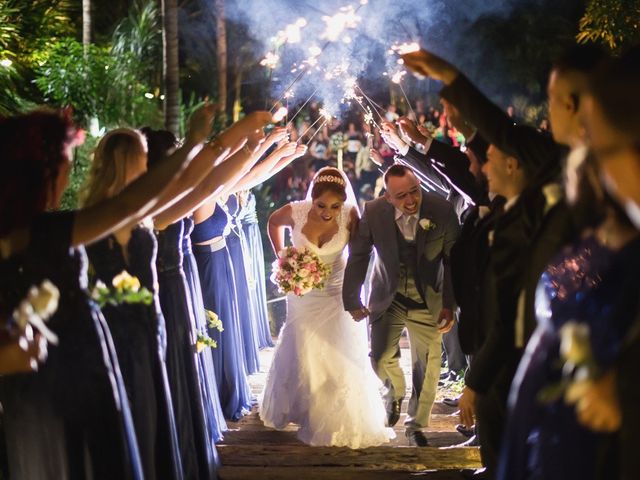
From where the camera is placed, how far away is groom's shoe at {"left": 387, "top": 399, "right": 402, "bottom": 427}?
732 centimetres

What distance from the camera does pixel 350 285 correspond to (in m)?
7.35

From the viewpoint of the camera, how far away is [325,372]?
24.6ft

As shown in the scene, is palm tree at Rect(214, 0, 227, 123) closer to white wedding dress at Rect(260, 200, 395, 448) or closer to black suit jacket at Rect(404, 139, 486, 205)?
white wedding dress at Rect(260, 200, 395, 448)

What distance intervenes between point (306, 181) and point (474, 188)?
937 centimetres

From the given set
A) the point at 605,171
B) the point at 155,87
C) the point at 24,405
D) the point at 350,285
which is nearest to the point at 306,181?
the point at 155,87

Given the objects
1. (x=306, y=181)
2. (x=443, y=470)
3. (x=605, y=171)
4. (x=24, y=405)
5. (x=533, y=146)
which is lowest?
(x=443, y=470)

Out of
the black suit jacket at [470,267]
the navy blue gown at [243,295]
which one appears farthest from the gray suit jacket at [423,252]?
the navy blue gown at [243,295]

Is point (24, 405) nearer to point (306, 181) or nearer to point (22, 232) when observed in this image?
point (22, 232)

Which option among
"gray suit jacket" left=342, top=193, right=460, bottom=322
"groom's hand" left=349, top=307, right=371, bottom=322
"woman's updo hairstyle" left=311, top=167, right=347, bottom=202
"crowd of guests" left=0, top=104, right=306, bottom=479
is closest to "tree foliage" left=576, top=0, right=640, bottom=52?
"gray suit jacket" left=342, top=193, right=460, bottom=322

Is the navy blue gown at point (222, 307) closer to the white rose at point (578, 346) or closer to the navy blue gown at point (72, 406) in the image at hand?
the navy blue gown at point (72, 406)

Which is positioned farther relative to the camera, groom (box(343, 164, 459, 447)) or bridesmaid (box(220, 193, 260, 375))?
bridesmaid (box(220, 193, 260, 375))

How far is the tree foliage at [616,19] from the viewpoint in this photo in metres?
8.37

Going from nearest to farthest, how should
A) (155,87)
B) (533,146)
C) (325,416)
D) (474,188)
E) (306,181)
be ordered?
(533,146)
(474,188)
(325,416)
(306,181)
(155,87)

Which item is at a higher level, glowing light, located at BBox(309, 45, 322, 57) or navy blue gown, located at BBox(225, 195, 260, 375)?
glowing light, located at BBox(309, 45, 322, 57)
